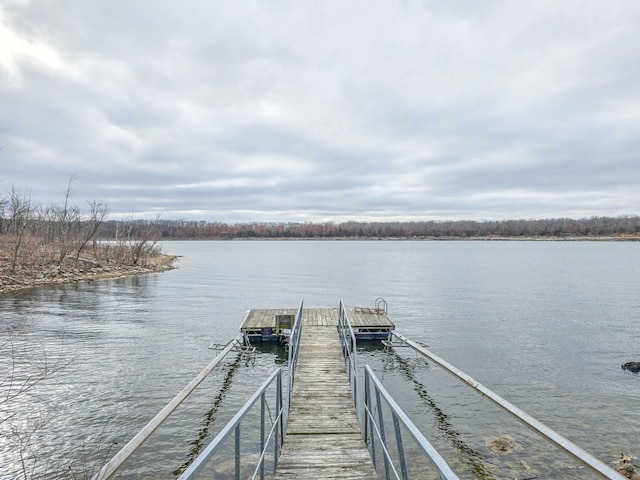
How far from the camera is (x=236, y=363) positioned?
14.8 meters

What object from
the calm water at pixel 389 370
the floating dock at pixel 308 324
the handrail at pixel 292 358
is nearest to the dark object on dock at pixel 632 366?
the calm water at pixel 389 370

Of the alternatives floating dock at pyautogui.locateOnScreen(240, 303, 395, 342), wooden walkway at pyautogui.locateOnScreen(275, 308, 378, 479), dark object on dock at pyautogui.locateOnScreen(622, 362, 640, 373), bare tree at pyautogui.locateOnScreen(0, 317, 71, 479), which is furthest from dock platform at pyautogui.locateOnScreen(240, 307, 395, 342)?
dark object on dock at pyautogui.locateOnScreen(622, 362, 640, 373)

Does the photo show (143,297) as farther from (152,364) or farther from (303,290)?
(152,364)

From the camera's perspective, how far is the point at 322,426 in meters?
7.12

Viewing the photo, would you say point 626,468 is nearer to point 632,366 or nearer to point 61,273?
point 632,366

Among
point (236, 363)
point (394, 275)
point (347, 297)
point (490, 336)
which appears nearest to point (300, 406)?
point (236, 363)

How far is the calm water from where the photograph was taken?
340 inches

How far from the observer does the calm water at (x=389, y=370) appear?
8.62 m

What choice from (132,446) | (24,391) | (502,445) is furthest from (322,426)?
(24,391)

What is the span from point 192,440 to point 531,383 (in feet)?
36.1

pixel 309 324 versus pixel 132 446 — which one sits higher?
pixel 309 324

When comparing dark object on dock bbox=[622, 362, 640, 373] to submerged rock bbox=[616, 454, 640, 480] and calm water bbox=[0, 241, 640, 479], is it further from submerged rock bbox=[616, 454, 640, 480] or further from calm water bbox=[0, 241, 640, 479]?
submerged rock bbox=[616, 454, 640, 480]

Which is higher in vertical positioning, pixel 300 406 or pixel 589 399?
pixel 300 406

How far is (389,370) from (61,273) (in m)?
35.1
